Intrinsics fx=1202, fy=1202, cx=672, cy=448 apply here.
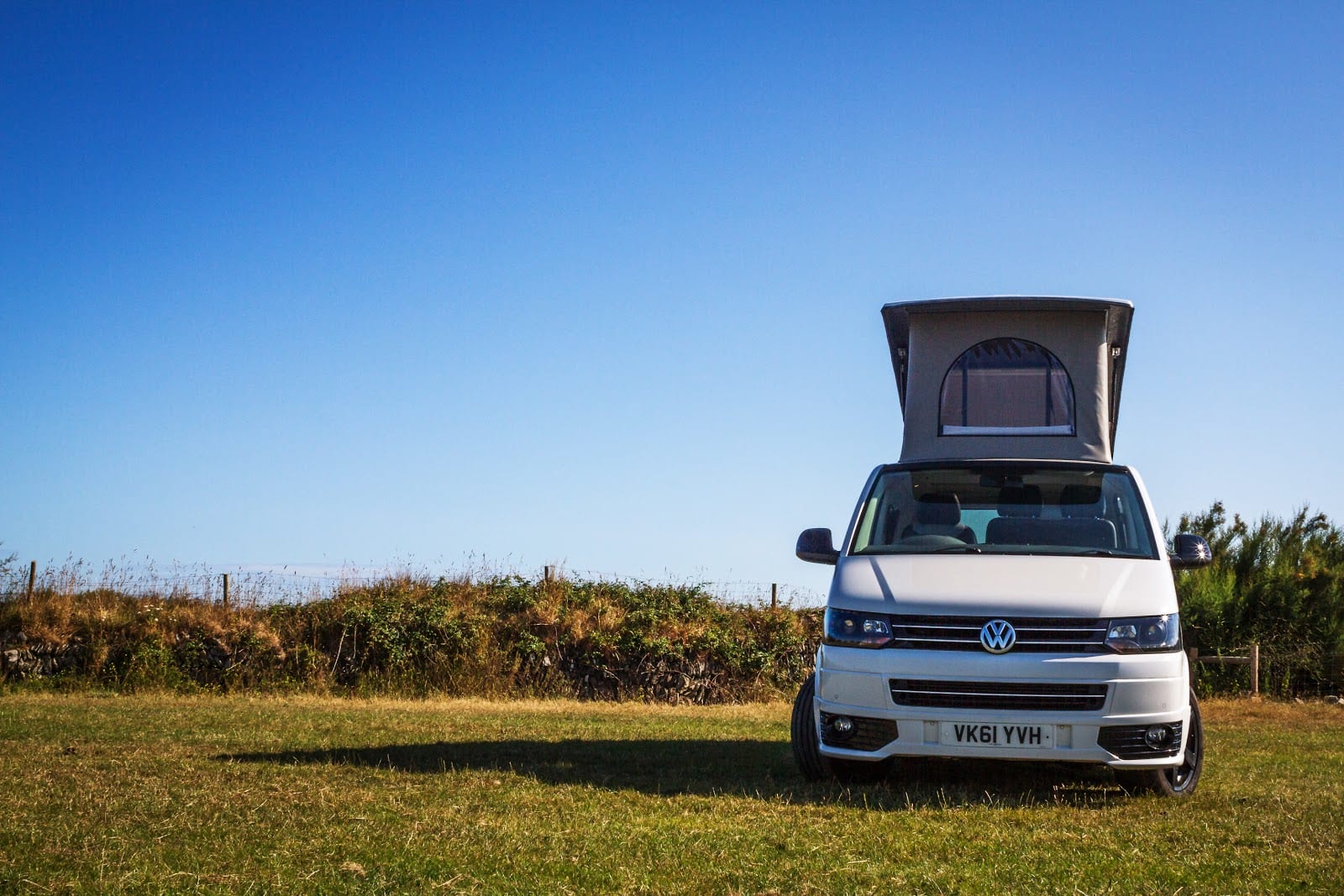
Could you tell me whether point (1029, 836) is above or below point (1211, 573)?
below

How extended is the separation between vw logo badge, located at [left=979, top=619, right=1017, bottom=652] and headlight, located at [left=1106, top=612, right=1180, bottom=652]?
577mm

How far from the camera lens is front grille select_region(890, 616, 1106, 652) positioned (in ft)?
23.8

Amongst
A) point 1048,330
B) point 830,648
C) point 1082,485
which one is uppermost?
point 1048,330

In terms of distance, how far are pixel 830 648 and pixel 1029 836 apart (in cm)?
187

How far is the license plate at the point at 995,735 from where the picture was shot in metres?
7.18

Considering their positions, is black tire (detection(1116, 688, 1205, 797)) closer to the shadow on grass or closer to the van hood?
the shadow on grass

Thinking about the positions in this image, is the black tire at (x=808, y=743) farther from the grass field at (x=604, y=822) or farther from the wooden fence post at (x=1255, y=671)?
the wooden fence post at (x=1255, y=671)

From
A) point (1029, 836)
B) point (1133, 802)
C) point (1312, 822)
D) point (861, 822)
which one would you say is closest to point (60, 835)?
point (861, 822)

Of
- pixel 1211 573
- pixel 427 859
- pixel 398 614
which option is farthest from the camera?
pixel 1211 573

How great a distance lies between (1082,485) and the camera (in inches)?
343

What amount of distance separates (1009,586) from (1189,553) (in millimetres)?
1747

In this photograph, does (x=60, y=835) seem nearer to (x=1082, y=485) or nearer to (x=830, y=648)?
(x=830, y=648)

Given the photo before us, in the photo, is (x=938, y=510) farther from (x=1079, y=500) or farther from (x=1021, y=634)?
(x=1021, y=634)

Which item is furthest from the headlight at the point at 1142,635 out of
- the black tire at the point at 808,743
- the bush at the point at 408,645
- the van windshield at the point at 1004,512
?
the bush at the point at 408,645
